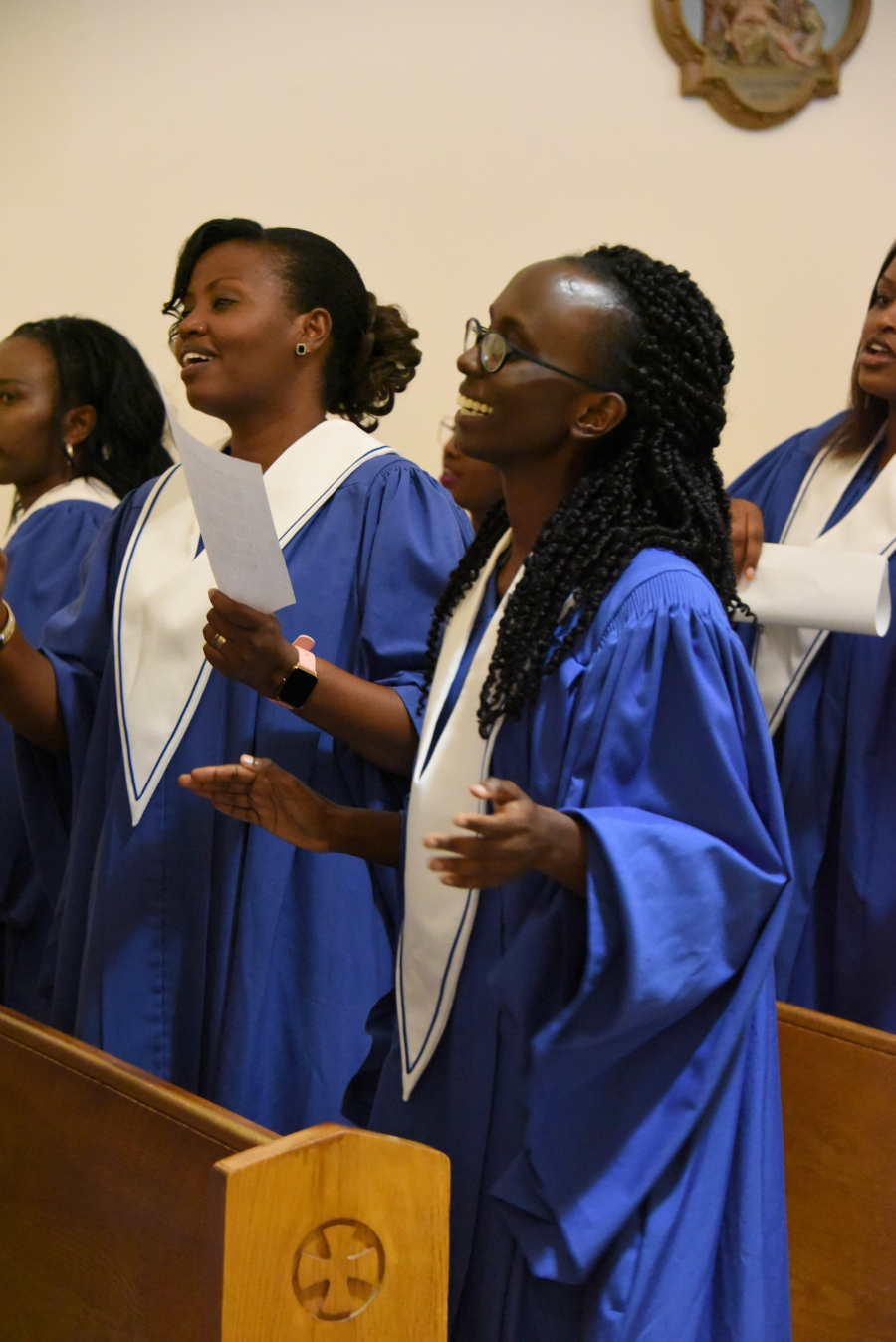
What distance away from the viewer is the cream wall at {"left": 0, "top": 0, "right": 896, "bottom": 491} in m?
3.42

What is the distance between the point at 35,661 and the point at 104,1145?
97 cm

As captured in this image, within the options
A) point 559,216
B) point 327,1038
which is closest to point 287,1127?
point 327,1038

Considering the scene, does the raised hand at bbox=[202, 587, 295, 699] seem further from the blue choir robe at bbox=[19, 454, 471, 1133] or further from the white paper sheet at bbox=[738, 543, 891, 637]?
the white paper sheet at bbox=[738, 543, 891, 637]

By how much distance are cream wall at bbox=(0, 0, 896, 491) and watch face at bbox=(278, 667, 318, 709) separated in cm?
204

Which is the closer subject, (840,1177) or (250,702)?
(840,1177)

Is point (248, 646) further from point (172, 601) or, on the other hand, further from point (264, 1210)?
point (264, 1210)

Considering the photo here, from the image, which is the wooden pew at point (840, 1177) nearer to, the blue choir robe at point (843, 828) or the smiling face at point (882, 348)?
the blue choir robe at point (843, 828)

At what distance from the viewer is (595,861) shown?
1207 millimetres

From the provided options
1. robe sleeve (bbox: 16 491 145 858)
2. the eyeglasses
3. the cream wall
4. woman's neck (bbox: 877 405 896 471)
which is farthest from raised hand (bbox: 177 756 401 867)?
the cream wall

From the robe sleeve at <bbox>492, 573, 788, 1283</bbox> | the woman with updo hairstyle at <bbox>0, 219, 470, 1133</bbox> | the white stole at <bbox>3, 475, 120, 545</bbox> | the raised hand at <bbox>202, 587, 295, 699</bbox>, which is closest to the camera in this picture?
the robe sleeve at <bbox>492, 573, 788, 1283</bbox>

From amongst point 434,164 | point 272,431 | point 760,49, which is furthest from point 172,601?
point 760,49

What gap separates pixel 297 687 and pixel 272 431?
0.62 metres

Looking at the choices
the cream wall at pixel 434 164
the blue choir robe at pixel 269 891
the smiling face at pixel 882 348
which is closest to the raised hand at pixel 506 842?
the blue choir robe at pixel 269 891

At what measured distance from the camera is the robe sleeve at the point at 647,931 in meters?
1.22
